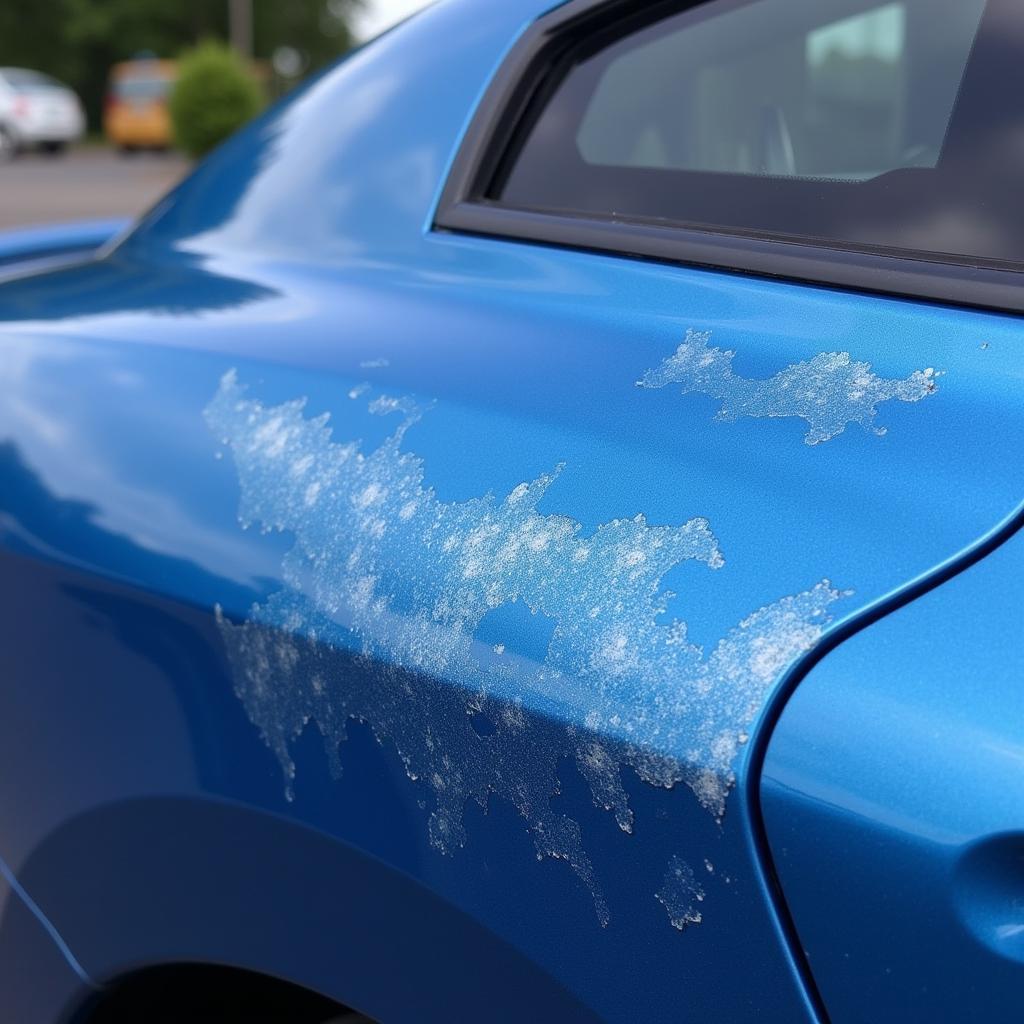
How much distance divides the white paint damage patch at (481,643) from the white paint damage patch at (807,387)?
0.38 ft

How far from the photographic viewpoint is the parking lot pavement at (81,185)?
14.4 meters

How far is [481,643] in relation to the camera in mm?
953

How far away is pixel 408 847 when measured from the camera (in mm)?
964

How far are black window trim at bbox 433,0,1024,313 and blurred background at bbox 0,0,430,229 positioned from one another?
380mm

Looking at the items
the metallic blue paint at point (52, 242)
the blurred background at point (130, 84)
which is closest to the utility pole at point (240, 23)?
the blurred background at point (130, 84)

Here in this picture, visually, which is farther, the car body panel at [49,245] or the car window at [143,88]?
the car window at [143,88]

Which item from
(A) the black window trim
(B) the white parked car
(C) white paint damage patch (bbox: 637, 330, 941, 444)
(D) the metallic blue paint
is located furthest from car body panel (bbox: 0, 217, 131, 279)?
(B) the white parked car

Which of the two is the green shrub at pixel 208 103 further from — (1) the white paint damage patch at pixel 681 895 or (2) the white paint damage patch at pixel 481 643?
(1) the white paint damage patch at pixel 681 895

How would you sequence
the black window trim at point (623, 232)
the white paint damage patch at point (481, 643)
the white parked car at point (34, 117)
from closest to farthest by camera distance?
the white paint damage patch at point (481, 643), the black window trim at point (623, 232), the white parked car at point (34, 117)

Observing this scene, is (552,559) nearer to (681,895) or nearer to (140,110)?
(681,895)

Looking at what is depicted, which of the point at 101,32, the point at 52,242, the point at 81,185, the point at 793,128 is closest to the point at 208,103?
the point at 81,185

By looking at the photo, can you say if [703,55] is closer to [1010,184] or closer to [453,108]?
[453,108]

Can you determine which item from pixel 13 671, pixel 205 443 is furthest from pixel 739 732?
pixel 13 671

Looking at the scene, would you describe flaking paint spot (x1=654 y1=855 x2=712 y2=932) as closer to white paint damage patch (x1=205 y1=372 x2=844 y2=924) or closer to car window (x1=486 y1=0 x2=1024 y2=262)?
white paint damage patch (x1=205 y1=372 x2=844 y2=924)
